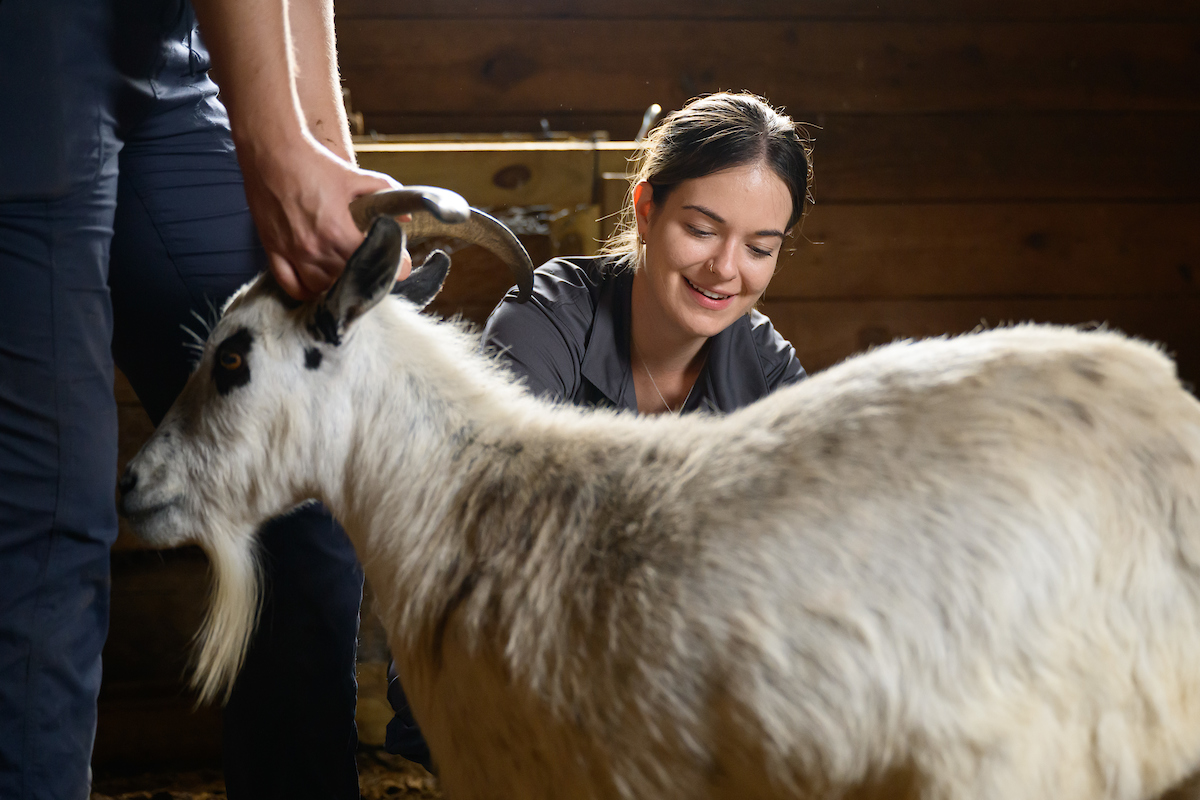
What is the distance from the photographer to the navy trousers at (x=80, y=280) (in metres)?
1.29

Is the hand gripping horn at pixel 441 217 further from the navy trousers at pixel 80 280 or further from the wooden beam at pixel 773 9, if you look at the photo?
the wooden beam at pixel 773 9

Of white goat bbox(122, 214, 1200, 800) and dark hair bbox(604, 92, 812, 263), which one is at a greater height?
dark hair bbox(604, 92, 812, 263)

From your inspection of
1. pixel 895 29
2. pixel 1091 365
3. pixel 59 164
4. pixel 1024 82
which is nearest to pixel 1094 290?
pixel 1024 82

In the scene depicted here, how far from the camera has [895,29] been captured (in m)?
3.94

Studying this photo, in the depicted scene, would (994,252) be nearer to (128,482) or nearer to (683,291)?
(683,291)

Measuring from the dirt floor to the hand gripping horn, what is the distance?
1.72m

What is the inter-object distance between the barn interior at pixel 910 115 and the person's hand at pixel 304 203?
94.6 inches

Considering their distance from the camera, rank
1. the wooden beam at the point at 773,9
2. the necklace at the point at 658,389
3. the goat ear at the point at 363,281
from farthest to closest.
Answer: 1. the wooden beam at the point at 773,9
2. the necklace at the point at 658,389
3. the goat ear at the point at 363,281

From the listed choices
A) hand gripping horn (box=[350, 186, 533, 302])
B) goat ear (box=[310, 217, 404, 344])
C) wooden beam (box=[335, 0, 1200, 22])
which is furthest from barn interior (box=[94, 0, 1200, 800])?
goat ear (box=[310, 217, 404, 344])

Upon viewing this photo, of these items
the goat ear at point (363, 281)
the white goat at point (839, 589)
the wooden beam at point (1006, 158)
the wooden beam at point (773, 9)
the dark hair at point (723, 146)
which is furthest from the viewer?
the wooden beam at point (1006, 158)

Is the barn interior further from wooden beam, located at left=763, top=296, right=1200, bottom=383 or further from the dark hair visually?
the dark hair

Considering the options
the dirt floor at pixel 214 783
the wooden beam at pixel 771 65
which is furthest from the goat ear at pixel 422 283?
the wooden beam at pixel 771 65

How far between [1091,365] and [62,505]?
1.35m

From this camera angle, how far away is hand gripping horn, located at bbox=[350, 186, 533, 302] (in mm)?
1235
